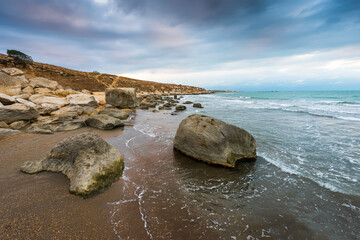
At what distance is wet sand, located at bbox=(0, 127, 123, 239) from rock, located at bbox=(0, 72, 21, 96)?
1568cm

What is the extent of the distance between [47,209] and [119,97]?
20.2 m

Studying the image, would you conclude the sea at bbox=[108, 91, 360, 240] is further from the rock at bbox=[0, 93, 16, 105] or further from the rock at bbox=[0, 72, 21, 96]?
the rock at bbox=[0, 72, 21, 96]

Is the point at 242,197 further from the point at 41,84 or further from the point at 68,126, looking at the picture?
the point at 41,84

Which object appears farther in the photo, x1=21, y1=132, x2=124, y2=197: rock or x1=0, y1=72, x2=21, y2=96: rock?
x1=0, y1=72, x2=21, y2=96: rock

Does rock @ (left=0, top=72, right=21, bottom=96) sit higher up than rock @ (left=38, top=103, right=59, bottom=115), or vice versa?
rock @ (left=0, top=72, right=21, bottom=96)

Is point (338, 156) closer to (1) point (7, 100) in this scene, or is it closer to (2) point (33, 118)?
(2) point (33, 118)

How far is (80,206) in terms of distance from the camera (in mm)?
3865

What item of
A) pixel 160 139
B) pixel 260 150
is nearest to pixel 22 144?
pixel 160 139

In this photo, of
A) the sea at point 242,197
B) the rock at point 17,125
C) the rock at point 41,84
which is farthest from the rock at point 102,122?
the rock at point 41,84

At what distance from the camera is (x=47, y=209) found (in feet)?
12.2

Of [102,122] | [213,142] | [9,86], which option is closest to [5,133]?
[102,122]

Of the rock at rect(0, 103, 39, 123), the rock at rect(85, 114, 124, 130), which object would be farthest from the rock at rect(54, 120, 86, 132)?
the rock at rect(0, 103, 39, 123)

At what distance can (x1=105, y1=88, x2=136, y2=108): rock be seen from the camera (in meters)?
A: 21.9

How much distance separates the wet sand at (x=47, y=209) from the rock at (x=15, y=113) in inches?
258
